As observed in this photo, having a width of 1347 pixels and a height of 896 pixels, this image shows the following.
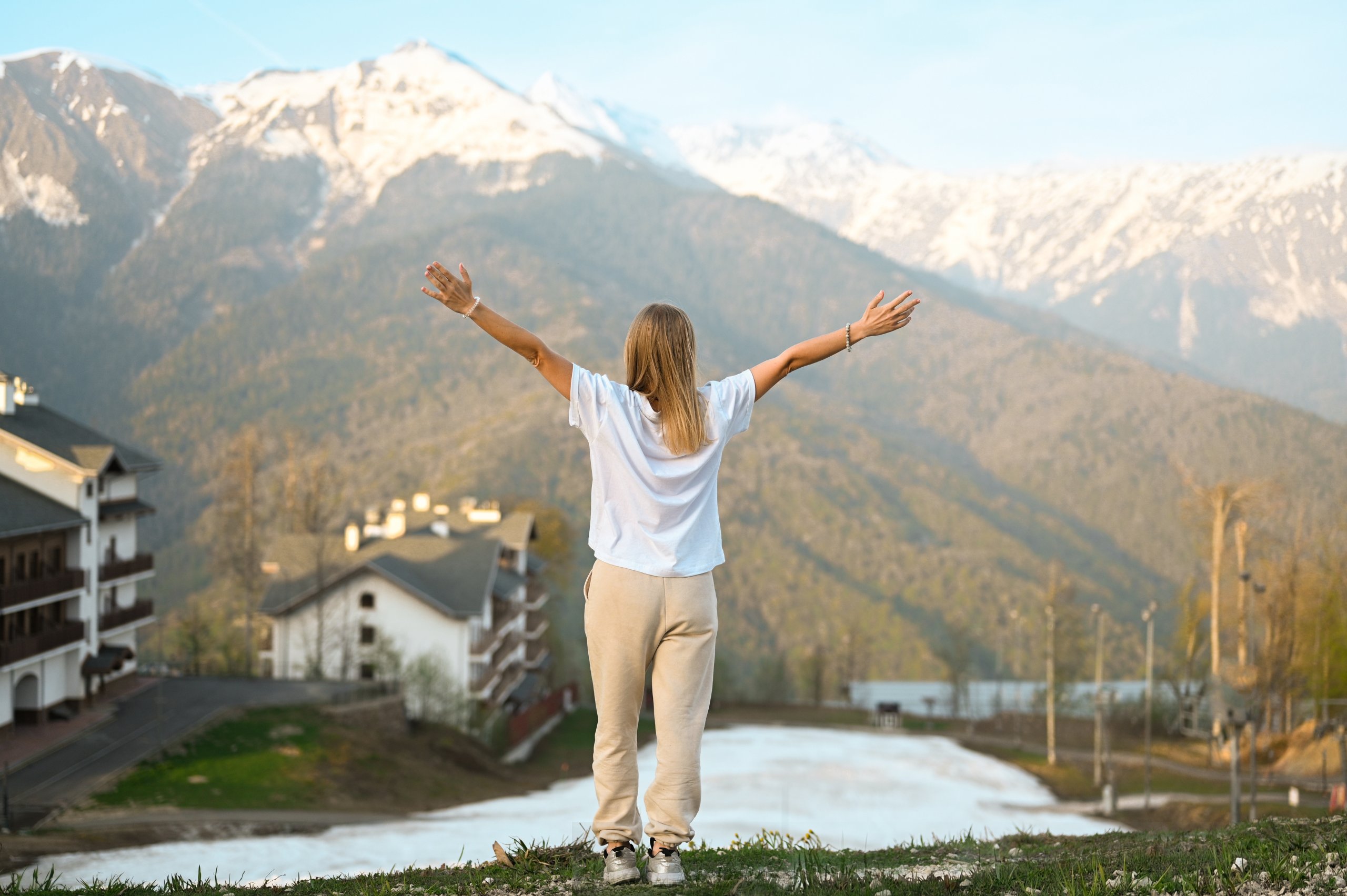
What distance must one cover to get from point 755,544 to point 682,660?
13642 cm

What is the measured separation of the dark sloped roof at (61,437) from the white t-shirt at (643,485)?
34.1 metres

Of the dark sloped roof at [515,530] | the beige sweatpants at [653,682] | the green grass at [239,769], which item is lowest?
the green grass at [239,769]

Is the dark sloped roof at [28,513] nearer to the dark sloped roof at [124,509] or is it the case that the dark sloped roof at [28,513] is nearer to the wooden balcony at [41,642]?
the wooden balcony at [41,642]

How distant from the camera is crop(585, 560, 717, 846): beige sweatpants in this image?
211 inches

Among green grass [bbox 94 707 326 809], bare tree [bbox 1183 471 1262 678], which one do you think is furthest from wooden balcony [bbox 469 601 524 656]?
bare tree [bbox 1183 471 1262 678]

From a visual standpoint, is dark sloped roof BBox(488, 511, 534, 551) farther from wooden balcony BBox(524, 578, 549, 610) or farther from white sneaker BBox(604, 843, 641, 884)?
white sneaker BBox(604, 843, 641, 884)

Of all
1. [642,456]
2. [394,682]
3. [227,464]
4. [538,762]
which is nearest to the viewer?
[642,456]

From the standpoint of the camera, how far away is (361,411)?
598ft

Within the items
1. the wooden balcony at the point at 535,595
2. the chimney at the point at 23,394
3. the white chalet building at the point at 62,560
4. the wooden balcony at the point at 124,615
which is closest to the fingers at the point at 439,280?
the white chalet building at the point at 62,560

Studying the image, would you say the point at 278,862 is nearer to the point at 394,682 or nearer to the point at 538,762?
the point at 394,682

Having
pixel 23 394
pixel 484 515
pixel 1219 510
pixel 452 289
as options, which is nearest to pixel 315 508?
pixel 484 515

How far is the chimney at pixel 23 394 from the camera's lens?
→ 35950 millimetres

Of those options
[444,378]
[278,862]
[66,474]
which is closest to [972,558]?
[444,378]

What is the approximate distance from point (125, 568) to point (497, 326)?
127 ft
